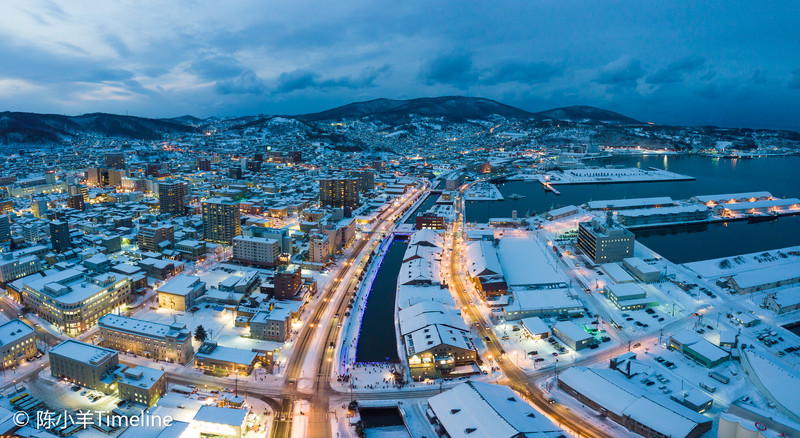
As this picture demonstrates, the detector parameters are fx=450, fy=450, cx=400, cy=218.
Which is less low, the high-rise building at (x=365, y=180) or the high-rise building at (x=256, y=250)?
the high-rise building at (x=365, y=180)

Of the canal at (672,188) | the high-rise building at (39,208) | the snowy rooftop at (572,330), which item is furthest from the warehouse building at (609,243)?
the high-rise building at (39,208)

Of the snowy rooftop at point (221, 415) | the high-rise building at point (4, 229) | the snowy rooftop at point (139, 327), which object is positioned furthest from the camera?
the high-rise building at point (4, 229)

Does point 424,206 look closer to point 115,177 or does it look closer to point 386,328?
point 386,328

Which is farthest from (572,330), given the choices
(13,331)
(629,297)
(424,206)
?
(424,206)

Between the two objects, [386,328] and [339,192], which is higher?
[339,192]

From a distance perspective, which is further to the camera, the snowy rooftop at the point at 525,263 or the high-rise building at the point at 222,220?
the high-rise building at the point at 222,220

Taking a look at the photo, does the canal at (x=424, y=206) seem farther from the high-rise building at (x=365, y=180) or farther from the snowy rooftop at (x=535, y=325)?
the snowy rooftop at (x=535, y=325)

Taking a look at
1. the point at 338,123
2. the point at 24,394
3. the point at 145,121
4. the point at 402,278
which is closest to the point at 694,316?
the point at 402,278
